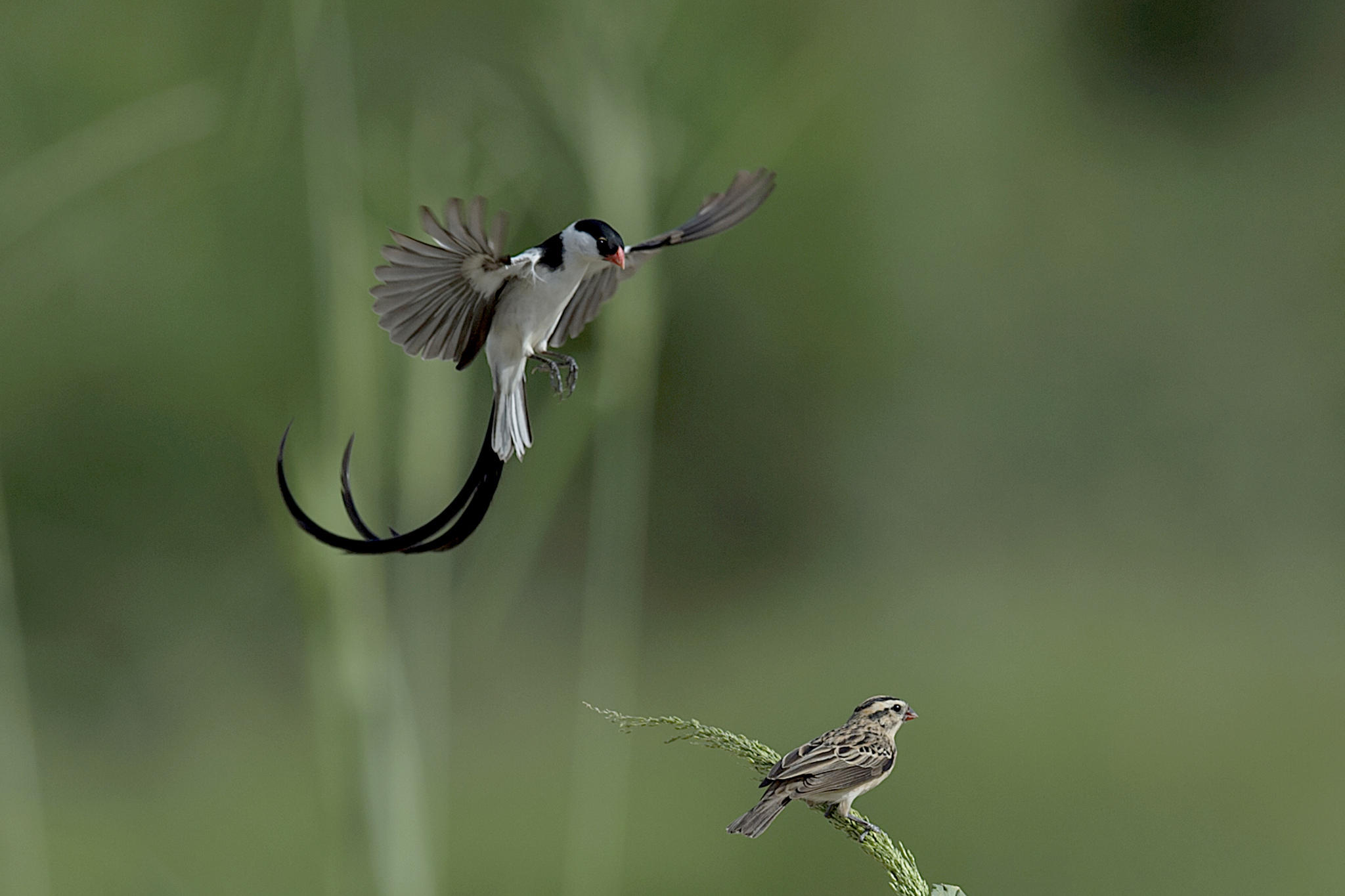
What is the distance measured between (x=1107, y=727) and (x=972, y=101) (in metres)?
0.54

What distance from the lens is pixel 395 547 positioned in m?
0.17

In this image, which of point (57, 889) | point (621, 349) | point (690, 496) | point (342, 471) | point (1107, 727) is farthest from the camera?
point (690, 496)

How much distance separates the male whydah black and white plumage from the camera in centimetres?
19

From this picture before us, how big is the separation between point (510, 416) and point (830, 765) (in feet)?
0.35

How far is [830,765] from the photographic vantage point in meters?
0.25

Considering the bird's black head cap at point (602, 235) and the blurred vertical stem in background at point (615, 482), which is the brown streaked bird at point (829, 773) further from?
the blurred vertical stem in background at point (615, 482)

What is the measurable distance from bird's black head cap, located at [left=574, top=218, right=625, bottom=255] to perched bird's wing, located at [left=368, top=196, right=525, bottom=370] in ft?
0.04

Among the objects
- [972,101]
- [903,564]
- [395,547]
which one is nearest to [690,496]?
[903,564]

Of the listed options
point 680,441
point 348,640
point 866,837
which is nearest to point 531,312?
point 866,837

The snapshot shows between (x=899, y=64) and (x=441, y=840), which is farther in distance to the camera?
(x=899, y=64)

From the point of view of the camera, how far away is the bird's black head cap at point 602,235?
0.20m

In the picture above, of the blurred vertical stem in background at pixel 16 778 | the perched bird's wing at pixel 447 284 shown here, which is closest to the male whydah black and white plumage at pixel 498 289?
the perched bird's wing at pixel 447 284

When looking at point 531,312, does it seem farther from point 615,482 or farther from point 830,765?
point 615,482

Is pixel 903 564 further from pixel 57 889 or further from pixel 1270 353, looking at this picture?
pixel 57 889
